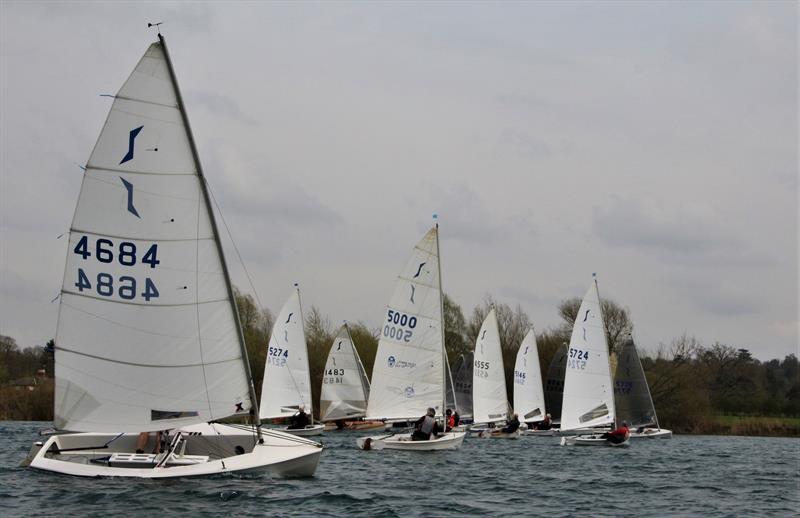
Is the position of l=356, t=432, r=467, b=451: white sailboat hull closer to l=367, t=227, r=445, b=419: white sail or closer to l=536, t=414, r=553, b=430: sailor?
l=367, t=227, r=445, b=419: white sail

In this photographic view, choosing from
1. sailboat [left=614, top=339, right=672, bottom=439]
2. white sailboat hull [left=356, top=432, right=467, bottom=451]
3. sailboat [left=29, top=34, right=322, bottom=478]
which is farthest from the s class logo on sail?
sailboat [left=614, top=339, right=672, bottom=439]

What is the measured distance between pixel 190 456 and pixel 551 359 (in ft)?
172

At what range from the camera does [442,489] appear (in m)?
22.0

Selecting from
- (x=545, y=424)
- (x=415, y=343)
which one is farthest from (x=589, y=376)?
(x=415, y=343)

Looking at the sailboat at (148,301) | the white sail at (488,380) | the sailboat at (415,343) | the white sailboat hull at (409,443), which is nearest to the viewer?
the sailboat at (148,301)

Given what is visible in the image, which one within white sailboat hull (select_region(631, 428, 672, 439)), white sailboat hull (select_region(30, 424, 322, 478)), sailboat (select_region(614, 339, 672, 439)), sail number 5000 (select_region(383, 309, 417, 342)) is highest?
sail number 5000 (select_region(383, 309, 417, 342))

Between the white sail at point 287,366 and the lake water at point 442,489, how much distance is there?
16072 mm

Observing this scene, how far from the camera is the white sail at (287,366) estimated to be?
49.3m

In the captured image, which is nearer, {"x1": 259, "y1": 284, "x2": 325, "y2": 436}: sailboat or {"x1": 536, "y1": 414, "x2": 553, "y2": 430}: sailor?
{"x1": 259, "y1": 284, "x2": 325, "y2": 436}: sailboat

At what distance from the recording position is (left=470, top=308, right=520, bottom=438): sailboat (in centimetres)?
5466

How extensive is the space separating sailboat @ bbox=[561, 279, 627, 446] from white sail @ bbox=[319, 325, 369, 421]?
49.3ft

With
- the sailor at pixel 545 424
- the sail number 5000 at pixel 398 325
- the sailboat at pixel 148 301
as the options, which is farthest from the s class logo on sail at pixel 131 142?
the sailor at pixel 545 424

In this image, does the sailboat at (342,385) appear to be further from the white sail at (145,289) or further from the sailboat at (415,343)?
the white sail at (145,289)

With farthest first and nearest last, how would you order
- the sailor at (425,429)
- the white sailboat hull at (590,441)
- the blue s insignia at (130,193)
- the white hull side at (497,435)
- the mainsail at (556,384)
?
the mainsail at (556,384)
the white hull side at (497,435)
the white sailboat hull at (590,441)
the sailor at (425,429)
the blue s insignia at (130,193)
